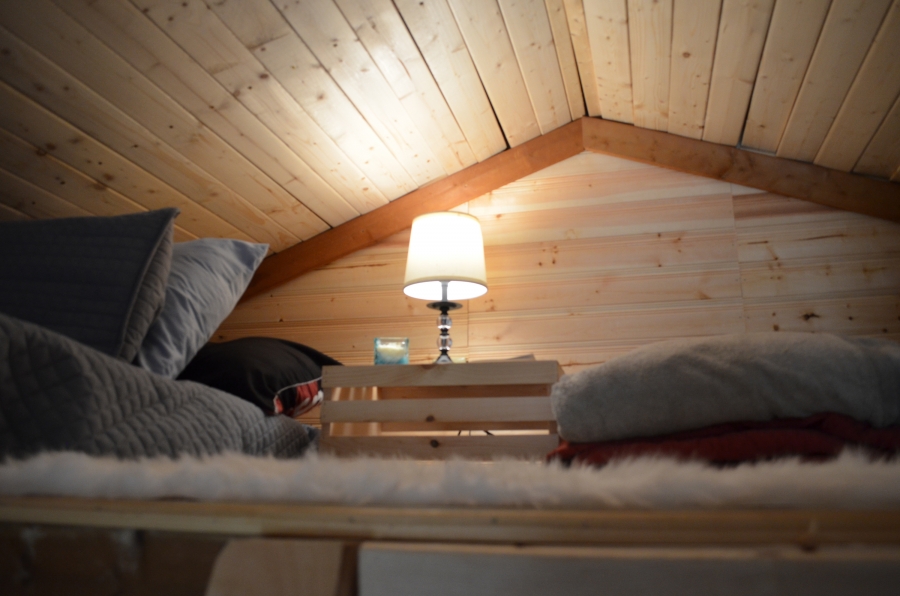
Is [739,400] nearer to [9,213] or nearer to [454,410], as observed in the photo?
[454,410]

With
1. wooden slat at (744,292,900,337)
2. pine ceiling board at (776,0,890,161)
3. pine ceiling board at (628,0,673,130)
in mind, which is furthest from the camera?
wooden slat at (744,292,900,337)

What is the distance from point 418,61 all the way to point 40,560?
171cm

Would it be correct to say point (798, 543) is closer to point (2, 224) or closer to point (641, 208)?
point (2, 224)

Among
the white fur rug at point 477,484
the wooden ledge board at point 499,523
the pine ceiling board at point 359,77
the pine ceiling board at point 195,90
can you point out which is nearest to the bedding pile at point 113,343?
the white fur rug at point 477,484

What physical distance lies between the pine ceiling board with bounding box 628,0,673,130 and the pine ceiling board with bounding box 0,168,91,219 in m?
1.78

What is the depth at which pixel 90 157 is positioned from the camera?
5.85ft

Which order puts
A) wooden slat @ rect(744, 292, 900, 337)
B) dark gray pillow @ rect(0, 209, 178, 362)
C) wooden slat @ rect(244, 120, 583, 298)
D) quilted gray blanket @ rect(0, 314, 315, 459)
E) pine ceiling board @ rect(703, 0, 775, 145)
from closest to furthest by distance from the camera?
quilted gray blanket @ rect(0, 314, 315, 459), dark gray pillow @ rect(0, 209, 178, 362), pine ceiling board @ rect(703, 0, 775, 145), wooden slat @ rect(744, 292, 900, 337), wooden slat @ rect(244, 120, 583, 298)

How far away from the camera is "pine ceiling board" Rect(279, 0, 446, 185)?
5.18 ft

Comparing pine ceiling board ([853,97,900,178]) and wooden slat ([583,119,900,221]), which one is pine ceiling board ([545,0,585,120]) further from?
pine ceiling board ([853,97,900,178])

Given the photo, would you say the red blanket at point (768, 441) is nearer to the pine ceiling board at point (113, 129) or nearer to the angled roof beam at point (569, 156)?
the pine ceiling board at point (113, 129)

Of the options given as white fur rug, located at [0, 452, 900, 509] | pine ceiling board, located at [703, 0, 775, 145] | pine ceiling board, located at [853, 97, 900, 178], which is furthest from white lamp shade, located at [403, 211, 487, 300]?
white fur rug, located at [0, 452, 900, 509]

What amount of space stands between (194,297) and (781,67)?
5.56ft

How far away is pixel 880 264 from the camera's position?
2131 mm

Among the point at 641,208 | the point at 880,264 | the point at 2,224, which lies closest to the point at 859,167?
the point at 880,264
